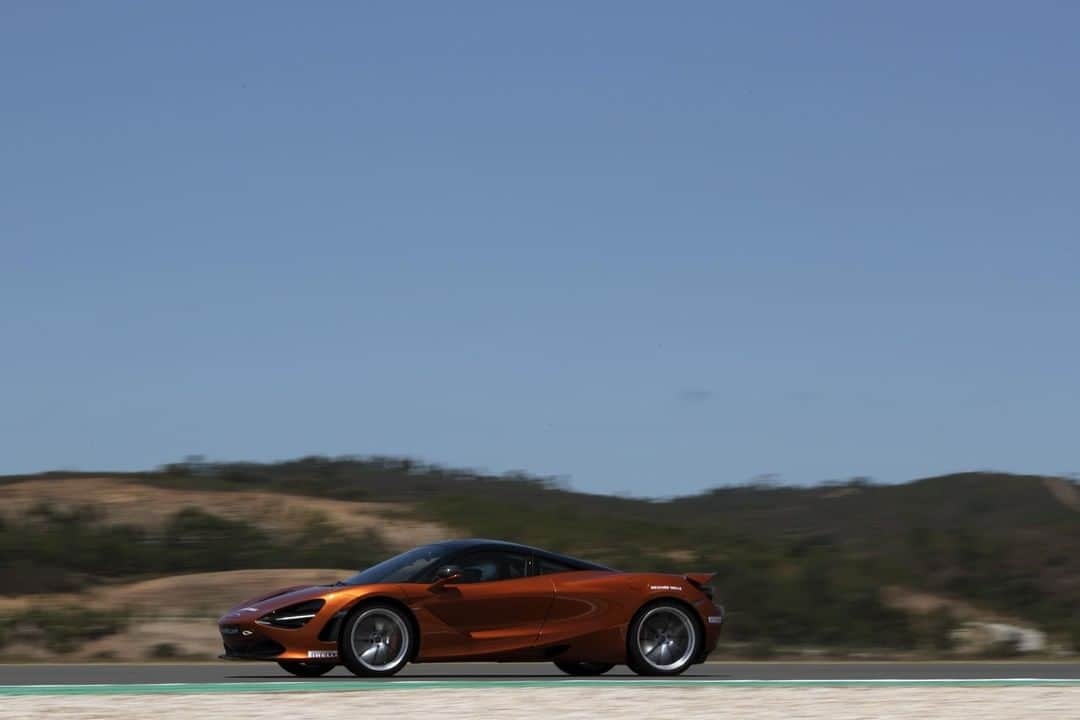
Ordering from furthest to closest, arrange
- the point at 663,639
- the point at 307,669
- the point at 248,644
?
the point at 663,639 < the point at 307,669 < the point at 248,644

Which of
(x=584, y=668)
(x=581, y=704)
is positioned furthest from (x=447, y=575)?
(x=581, y=704)

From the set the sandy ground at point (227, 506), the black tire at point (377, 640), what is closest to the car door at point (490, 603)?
the black tire at point (377, 640)

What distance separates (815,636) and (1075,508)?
29.8m

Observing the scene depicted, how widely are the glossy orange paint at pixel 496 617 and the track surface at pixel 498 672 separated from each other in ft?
0.82

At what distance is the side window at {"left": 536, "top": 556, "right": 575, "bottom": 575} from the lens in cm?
1582

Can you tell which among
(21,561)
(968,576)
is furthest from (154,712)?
(968,576)

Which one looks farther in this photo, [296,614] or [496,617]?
[496,617]

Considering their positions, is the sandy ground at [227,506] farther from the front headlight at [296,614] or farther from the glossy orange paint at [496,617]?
the front headlight at [296,614]

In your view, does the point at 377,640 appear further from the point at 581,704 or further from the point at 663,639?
the point at 581,704

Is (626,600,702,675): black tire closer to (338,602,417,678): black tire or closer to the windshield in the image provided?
the windshield

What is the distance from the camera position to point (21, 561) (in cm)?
3638

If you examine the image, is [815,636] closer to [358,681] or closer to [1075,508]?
[358,681]

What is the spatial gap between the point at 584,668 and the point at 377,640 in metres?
2.20

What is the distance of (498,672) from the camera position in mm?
16719
